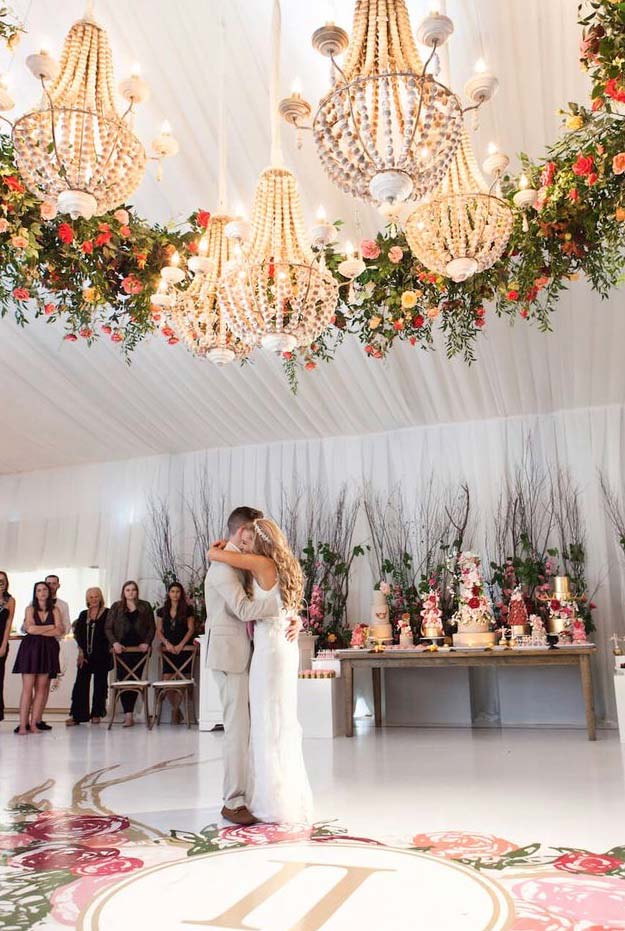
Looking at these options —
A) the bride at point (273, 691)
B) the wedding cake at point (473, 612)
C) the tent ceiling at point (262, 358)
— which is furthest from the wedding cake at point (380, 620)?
the bride at point (273, 691)

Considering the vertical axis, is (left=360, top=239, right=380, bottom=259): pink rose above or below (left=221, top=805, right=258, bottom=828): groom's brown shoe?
above

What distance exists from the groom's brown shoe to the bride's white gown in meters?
0.07

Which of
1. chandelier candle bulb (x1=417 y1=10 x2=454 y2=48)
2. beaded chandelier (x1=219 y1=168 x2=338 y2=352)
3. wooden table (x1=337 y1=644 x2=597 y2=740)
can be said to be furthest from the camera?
wooden table (x1=337 y1=644 x2=597 y2=740)

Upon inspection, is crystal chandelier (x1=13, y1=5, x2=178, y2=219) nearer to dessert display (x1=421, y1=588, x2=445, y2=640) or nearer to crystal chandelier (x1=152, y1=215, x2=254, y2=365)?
crystal chandelier (x1=152, y1=215, x2=254, y2=365)

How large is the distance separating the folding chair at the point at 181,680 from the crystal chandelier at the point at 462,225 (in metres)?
6.31

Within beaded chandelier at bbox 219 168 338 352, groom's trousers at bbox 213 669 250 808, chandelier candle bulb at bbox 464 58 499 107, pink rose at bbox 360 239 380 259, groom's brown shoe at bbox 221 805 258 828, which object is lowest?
groom's brown shoe at bbox 221 805 258 828

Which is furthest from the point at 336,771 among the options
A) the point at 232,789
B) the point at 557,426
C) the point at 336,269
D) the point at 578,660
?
the point at 557,426

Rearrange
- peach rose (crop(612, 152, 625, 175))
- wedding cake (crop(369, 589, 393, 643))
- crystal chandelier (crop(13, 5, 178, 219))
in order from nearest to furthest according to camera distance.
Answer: crystal chandelier (crop(13, 5, 178, 219)) → peach rose (crop(612, 152, 625, 175)) → wedding cake (crop(369, 589, 393, 643))

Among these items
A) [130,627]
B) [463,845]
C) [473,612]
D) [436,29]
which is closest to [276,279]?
[436,29]

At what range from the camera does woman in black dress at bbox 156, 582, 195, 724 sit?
28.8 feet

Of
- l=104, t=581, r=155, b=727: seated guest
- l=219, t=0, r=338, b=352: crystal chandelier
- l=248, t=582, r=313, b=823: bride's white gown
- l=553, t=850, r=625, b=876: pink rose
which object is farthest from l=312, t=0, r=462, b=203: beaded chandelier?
l=104, t=581, r=155, b=727: seated guest

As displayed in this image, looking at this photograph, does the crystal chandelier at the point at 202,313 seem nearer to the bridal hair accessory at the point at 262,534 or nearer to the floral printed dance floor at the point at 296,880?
the bridal hair accessory at the point at 262,534

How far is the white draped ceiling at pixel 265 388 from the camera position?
4.55 m

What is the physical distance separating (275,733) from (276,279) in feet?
6.65
